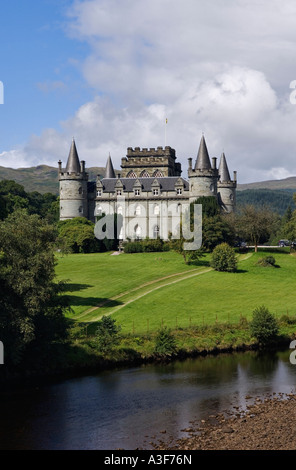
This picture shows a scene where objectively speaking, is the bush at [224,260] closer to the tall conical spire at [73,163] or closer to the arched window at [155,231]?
the arched window at [155,231]

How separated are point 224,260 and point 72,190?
34593 millimetres

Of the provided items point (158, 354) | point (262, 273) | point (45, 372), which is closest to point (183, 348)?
point (158, 354)

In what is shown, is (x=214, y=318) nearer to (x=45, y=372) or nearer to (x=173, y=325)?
(x=173, y=325)

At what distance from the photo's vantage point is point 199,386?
35.7m

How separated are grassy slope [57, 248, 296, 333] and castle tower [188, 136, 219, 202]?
628 inches

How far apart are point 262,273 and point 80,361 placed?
32.4 m

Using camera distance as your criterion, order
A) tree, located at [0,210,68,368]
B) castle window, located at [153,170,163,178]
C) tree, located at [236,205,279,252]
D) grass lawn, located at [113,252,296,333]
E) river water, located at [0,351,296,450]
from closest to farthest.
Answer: river water, located at [0,351,296,450] < tree, located at [0,210,68,368] < grass lawn, located at [113,252,296,333] < tree, located at [236,205,279,252] < castle window, located at [153,170,163,178]

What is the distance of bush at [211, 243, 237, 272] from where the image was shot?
6838 cm

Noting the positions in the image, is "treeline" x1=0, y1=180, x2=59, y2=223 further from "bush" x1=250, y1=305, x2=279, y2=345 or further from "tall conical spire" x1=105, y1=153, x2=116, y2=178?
"bush" x1=250, y1=305, x2=279, y2=345

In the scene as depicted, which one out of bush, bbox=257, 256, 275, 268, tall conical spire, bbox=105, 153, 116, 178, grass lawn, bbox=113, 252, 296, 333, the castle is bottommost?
grass lawn, bbox=113, 252, 296, 333

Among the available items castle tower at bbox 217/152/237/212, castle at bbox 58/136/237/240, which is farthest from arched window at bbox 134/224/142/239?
castle tower at bbox 217/152/237/212

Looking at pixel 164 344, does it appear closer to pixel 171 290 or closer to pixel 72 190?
pixel 171 290

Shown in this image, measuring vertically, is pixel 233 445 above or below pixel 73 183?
below

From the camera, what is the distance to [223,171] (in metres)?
98.2
